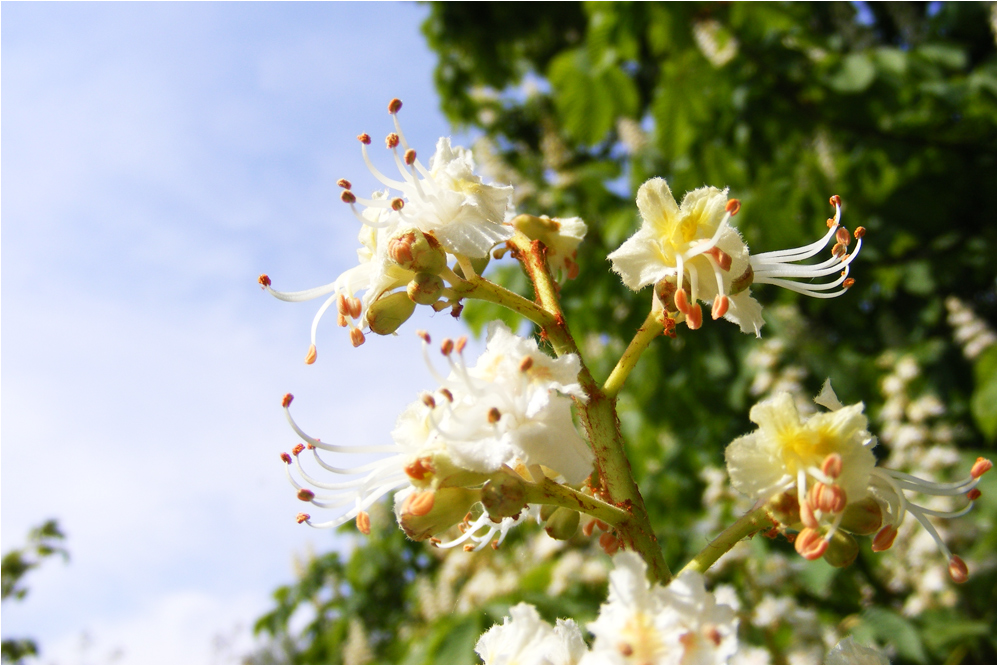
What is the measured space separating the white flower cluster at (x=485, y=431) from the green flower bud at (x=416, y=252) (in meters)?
0.12

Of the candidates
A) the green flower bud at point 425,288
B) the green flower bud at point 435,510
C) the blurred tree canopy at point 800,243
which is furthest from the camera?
the blurred tree canopy at point 800,243

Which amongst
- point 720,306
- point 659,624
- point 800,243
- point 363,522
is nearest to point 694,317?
point 720,306

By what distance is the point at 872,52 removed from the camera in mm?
3240

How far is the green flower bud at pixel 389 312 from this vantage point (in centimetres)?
99

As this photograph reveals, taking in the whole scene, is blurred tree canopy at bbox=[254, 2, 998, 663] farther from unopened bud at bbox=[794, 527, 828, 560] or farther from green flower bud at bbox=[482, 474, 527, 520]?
green flower bud at bbox=[482, 474, 527, 520]

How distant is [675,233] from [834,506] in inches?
14.9

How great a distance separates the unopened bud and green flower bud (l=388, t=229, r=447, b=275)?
519 millimetres

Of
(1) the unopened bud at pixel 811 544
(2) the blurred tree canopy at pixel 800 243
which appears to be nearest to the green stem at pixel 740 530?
(1) the unopened bud at pixel 811 544

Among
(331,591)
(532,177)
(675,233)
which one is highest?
(532,177)

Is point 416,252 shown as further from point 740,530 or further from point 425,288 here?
point 740,530

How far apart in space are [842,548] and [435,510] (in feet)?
1.53

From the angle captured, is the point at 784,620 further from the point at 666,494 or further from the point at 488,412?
the point at 488,412

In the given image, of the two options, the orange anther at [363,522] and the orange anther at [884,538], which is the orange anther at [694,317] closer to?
the orange anther at [884,538]

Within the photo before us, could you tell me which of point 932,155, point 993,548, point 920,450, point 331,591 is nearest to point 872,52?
point 932,155
